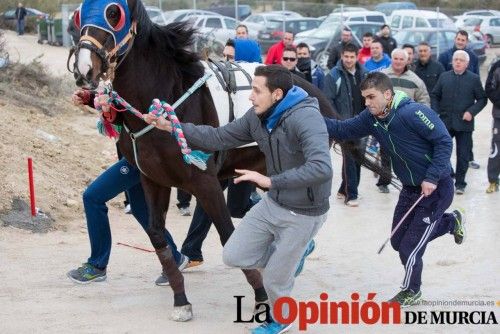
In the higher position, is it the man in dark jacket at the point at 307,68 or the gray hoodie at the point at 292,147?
the gray hoodie at the point at 292,147

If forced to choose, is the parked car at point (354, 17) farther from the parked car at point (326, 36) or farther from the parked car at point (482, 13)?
the parked car at point (482, 13)

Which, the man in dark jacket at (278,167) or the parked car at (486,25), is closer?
the man in dark jacket at (278,167)

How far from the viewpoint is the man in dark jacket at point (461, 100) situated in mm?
11680

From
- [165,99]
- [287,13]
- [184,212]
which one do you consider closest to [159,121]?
[165,99]

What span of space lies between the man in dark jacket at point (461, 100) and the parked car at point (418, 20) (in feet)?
59.9

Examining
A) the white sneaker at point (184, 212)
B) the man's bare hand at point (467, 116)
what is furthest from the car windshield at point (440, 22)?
the white sneaker at point (184, 212)

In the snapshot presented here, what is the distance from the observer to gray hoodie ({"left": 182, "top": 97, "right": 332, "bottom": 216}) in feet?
17.3

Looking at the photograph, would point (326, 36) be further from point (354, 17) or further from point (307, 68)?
point (307, 68)

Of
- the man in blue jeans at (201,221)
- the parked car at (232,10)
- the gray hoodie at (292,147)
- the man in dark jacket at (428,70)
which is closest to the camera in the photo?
the gray hoodie at (292,147)

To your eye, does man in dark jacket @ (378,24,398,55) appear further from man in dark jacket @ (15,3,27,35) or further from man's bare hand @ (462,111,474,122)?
man in dark jacket @ (15,3,27,35)

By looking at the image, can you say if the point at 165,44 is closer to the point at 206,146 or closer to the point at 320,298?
the point at 206,146

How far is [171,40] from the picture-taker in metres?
6.48

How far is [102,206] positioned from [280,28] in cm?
2393

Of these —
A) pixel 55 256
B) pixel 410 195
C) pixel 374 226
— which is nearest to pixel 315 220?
pixel 410 195
